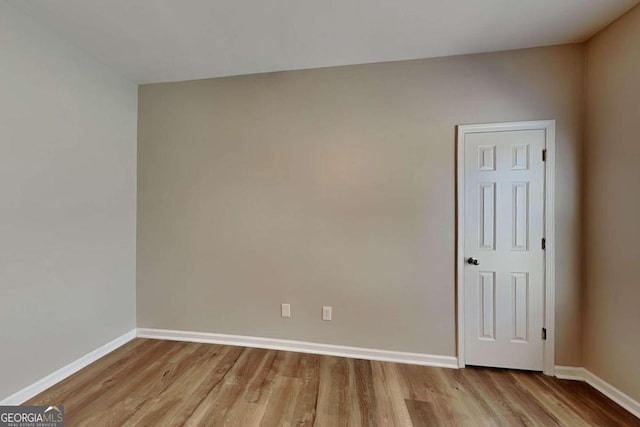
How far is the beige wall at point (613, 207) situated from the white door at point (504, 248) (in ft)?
1.02

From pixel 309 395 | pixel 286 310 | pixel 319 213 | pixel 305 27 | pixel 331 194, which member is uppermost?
pixel 305 27

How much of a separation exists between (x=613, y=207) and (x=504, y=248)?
0.71 meters

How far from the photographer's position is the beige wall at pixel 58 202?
5.55 ft

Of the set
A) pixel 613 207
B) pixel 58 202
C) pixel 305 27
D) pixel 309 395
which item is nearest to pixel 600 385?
pixel 613 207

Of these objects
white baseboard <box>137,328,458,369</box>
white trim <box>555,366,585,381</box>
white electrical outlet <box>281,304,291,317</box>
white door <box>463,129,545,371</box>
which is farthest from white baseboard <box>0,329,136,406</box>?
white trim <box>555,366,585,381</box>

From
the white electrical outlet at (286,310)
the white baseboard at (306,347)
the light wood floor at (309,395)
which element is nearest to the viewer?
the light wood floor at (309,395)

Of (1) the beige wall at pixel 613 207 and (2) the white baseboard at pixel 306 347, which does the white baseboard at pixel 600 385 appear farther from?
(2) the white baseboard at pixel 306 347

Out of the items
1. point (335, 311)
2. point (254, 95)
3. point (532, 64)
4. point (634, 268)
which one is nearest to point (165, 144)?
point (254, 95)

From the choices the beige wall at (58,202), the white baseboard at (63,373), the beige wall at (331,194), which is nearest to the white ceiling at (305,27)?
the beige wall at (331,194)

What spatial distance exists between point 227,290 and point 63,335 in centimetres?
124

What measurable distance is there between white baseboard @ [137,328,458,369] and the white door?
331mm

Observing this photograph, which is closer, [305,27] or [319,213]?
[305,27]

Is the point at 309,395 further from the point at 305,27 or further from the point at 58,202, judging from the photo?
the point at 305,27

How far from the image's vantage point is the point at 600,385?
188 cm
